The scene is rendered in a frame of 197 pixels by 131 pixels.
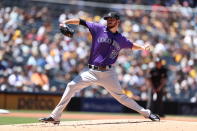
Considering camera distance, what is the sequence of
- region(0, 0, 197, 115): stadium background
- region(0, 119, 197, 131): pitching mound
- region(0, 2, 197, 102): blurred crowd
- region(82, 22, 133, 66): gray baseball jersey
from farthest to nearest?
region(0, 2, 197, 102): blurred crowd → region(0, 0, 197, 115): stadium background → region(82, 22, 133, 66): gray baseball jersey → region(0, 119, 197, 131): pitching mound

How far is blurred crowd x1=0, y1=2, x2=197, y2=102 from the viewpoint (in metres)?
20.0

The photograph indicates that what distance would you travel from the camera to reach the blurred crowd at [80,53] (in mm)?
19969

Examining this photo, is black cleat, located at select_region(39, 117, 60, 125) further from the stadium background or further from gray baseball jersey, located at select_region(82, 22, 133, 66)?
the stadium background

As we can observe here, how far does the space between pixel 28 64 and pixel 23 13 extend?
2771 mm

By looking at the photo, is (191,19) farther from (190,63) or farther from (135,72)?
(135,72)

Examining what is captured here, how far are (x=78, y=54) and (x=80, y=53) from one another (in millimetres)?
86

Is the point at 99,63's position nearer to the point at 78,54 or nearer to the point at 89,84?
the point at 89,84

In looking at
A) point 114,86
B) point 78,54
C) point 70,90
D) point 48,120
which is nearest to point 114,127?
point 114,86

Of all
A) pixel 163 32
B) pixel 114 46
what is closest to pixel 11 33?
pixel 163 32

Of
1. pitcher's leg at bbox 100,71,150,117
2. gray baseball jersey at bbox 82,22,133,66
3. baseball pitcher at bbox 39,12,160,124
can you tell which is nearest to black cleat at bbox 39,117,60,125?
baseball pitcher at bbox 39,12,160,124

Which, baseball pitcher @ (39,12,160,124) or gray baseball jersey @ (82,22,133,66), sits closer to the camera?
baseball pitcher @ (39,12,160,124)

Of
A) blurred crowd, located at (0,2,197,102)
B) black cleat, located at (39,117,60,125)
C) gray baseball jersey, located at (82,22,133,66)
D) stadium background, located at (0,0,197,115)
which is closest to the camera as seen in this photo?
black cleat, located at (39,117,60,125)

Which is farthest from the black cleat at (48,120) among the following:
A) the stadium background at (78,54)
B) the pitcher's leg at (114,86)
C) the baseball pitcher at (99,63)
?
the stadium background at (78,54)

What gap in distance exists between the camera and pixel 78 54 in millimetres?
21000
